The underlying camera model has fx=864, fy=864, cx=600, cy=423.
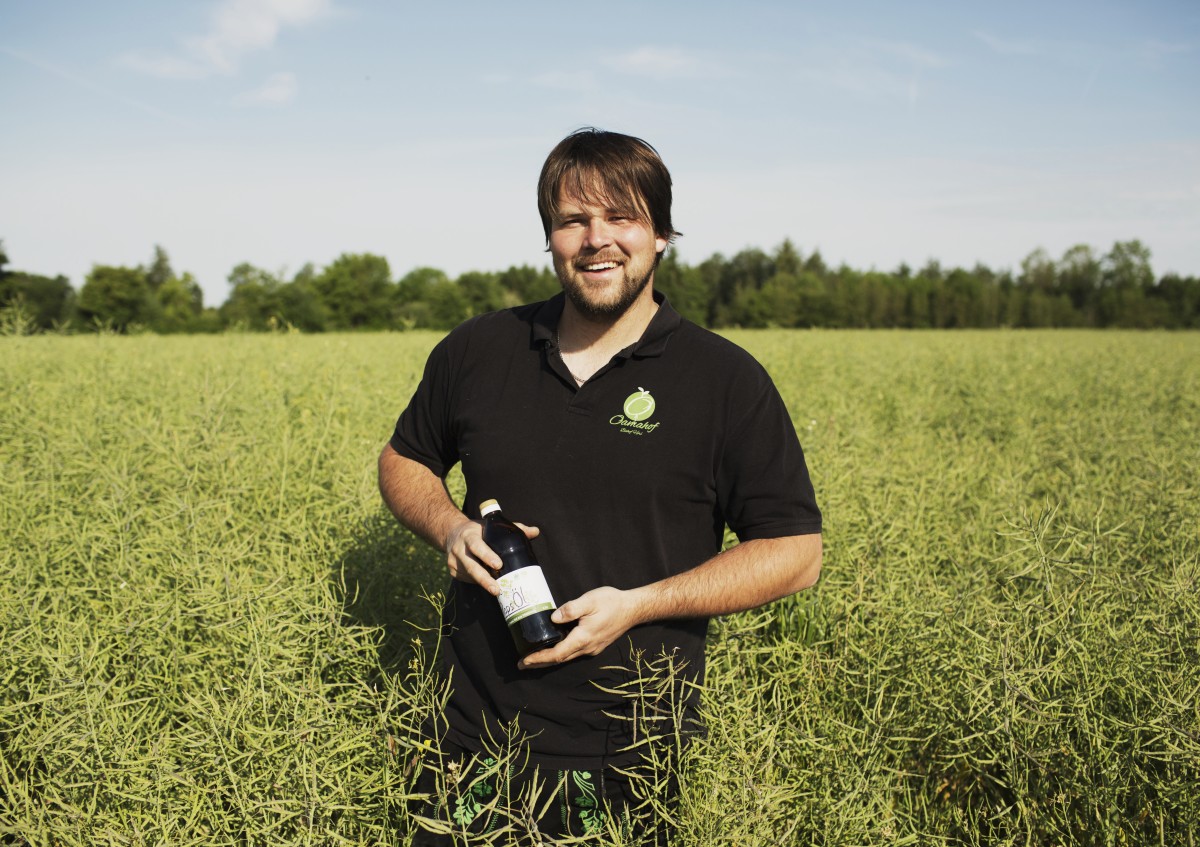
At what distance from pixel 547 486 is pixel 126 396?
5.95m

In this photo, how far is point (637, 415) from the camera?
215 cm

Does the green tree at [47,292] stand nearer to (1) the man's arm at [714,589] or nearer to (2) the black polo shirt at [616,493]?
(2) the black polo shirt at [616,493]

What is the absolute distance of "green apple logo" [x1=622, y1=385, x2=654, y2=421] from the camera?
2150 millimetres

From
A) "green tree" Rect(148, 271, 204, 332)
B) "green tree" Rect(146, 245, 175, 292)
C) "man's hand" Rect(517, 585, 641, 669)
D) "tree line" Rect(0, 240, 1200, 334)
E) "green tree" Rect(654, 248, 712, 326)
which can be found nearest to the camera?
"man's hand" Rect(517, 585, 641, 669)

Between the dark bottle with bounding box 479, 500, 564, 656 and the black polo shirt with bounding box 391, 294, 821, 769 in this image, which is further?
the black polo shirt with bounding box 391, 294, 821, 769

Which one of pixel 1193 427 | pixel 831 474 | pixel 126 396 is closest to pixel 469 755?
pixel 831 474

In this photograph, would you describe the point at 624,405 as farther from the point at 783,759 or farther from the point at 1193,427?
the point at 1193,427

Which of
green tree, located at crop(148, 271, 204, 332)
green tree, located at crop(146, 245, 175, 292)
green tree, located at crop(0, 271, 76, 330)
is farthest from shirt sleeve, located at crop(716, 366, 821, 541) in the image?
green tree, located at crop(146, 245, 175, 292)

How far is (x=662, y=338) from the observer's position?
221 centimetres

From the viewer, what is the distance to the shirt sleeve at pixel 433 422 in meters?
2.44

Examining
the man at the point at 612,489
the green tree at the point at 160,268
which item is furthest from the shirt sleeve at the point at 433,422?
the green tree at the point at 160,268

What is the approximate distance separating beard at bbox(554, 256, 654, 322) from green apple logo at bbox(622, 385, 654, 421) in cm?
22

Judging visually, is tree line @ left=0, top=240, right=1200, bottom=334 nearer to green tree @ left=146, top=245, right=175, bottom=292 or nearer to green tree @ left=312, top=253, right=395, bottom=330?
green tree @ left=312, top=253, right=395, bottom=330

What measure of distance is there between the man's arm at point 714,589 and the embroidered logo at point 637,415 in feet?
1.19
